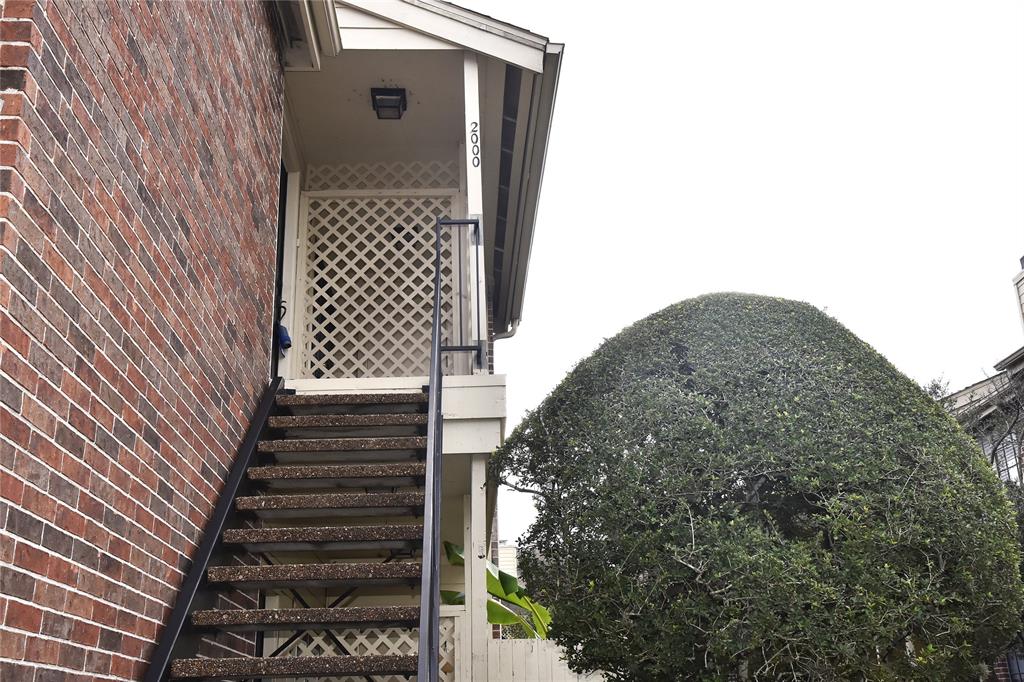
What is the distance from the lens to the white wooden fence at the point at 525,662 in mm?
5551

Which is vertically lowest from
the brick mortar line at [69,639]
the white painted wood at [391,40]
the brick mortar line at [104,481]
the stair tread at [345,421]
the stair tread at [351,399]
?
the brick mortar line at [69,639]

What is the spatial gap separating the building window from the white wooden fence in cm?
804

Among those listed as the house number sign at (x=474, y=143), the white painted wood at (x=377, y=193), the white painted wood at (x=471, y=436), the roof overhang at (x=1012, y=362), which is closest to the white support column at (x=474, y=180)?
the house number sign at (x=474, y=143)

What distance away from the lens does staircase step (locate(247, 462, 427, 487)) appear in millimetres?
5035

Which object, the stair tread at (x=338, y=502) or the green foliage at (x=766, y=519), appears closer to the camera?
the green foliage at (x=766, y=519)

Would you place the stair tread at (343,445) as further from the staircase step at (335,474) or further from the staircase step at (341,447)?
the staircase step at (335,474)

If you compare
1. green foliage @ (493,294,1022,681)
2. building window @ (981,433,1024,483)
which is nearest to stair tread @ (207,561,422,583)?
green foliage @ (493,294,1022,681)

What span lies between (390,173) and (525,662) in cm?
431

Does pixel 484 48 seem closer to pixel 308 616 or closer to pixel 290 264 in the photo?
pixel 290 264

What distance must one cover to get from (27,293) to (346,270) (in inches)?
204

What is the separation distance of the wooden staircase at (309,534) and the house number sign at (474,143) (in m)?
1.84

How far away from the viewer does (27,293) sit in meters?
2.62

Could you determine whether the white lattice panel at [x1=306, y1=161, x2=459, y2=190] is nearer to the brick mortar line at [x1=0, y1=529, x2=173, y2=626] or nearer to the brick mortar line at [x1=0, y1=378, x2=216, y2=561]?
the brick mortar line at [x1=0, y1=378, x2=216, y2=561]

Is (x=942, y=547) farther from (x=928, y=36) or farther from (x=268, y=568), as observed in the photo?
(x=928, y=36)
